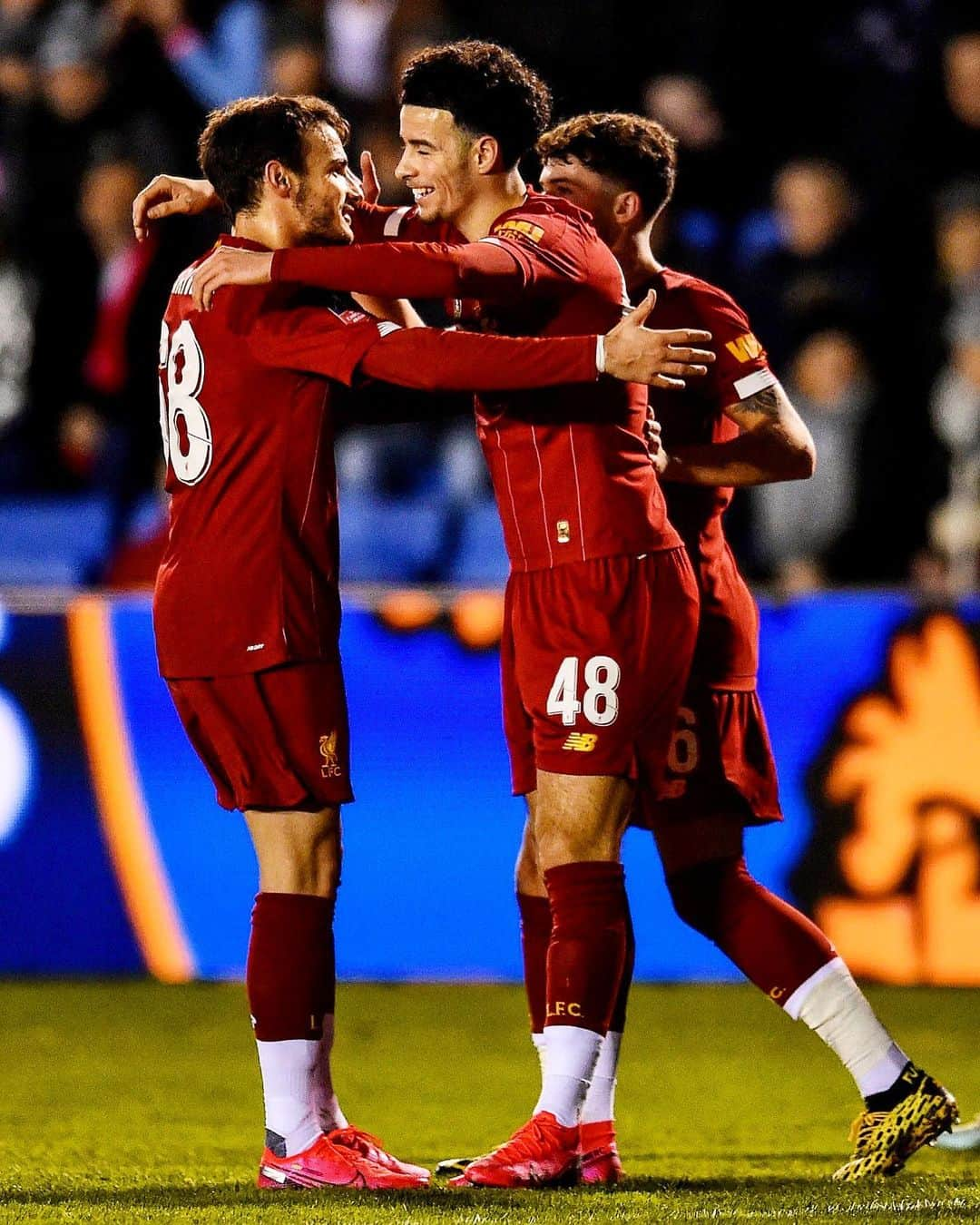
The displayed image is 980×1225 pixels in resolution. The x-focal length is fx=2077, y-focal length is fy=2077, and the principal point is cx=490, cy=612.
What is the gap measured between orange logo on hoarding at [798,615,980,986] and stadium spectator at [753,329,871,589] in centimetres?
141

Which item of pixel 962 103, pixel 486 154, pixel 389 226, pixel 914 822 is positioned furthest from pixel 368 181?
pixel 962 103

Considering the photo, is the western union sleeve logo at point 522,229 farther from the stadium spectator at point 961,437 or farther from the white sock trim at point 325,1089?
the stadium spectator at point 961,437

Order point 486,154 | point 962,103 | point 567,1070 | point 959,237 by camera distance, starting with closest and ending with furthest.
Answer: point 567,1070
point 486,154
point 959,237
point 962,103

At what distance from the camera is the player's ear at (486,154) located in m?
3.88

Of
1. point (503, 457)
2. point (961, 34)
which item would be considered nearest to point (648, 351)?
point (503, 457)

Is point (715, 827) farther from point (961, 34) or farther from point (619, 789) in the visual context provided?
point (961, 34)

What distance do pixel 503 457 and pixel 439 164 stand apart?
567 millimetres

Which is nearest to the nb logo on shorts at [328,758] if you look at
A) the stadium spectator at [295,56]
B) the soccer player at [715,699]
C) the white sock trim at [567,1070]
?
the soccer player at [715,699]

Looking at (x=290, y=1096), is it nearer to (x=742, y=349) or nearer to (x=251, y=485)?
(x=251, y=485)

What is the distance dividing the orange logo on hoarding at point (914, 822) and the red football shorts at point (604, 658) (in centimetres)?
246

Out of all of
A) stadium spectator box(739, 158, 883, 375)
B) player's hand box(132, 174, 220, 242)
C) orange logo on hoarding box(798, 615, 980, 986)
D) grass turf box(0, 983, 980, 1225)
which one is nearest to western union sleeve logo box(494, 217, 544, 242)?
player's hand box(132, 174, 220, 242)

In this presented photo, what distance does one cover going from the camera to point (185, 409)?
384 centimetres

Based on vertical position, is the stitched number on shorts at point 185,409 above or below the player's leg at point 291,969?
above

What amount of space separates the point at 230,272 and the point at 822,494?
170 inches
